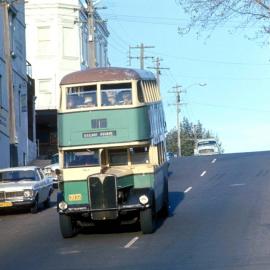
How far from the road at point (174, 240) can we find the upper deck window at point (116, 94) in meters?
3.28

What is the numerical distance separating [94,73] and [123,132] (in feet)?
6.19

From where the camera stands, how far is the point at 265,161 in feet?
149

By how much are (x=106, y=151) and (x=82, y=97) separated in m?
1.49

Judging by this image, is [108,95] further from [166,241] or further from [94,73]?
[166,241]

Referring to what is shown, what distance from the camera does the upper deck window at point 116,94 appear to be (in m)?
19.6

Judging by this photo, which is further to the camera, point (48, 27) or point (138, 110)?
point (48, 27)

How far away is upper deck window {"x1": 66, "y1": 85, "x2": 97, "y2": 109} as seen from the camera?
64.6 ft

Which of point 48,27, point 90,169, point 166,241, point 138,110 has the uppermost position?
point 48,27

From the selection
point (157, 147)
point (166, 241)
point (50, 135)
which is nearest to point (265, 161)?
point (50, 135)

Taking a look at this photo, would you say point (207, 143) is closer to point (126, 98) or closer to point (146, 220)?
point (126, 98)

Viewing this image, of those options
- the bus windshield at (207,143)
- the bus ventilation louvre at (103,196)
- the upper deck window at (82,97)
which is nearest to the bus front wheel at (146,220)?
Result: the bus ventilation louvre at (103,196)

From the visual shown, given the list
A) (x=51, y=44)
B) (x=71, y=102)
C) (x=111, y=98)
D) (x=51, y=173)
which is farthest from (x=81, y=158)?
(x=51, y=44)

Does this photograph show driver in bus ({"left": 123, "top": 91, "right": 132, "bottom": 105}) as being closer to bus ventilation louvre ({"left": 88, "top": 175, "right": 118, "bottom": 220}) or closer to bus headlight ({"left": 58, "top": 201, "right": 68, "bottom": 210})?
bus ventilation louvre ({"left": 88, "top": 175, "right": 118, "bottom": 220})

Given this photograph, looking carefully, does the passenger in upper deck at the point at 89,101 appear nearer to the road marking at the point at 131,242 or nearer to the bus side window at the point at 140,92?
the bus side window at the point at 140,92
